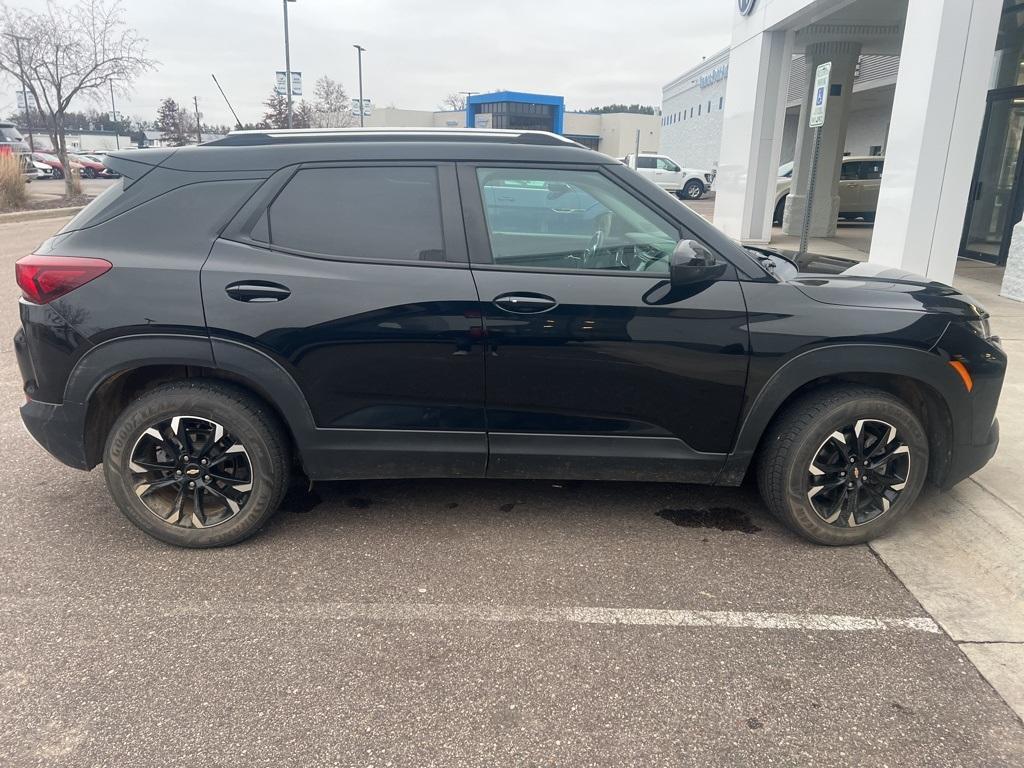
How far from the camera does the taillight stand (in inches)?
127

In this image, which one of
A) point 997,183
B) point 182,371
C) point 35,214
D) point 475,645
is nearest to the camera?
point 475,645

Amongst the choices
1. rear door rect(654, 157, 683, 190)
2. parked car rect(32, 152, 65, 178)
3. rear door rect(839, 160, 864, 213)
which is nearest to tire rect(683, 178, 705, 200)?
rear door rect(654, 157, 683, 190)

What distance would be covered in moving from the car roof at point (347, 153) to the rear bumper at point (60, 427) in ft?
3.83

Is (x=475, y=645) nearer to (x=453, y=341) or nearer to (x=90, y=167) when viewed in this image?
(x=453, y=341)

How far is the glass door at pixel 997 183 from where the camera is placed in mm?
11469

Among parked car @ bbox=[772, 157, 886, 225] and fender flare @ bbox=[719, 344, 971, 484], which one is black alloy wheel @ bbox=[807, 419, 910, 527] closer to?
fender flare @ bbox=[719, 344, 971, 484]

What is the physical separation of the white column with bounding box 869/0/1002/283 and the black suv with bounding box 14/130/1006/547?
5830 millimetres

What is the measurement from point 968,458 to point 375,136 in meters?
3.19

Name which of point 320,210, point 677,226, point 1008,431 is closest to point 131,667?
point 320,210

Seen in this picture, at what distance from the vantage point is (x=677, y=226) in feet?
11.0

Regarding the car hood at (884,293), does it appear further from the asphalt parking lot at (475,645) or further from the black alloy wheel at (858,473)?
the asphalt parking lot at (475,645)

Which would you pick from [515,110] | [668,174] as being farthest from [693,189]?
[515,110]

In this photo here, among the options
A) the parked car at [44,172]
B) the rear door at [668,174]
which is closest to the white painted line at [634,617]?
the rear door at [668,174]

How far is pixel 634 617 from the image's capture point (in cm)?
298
